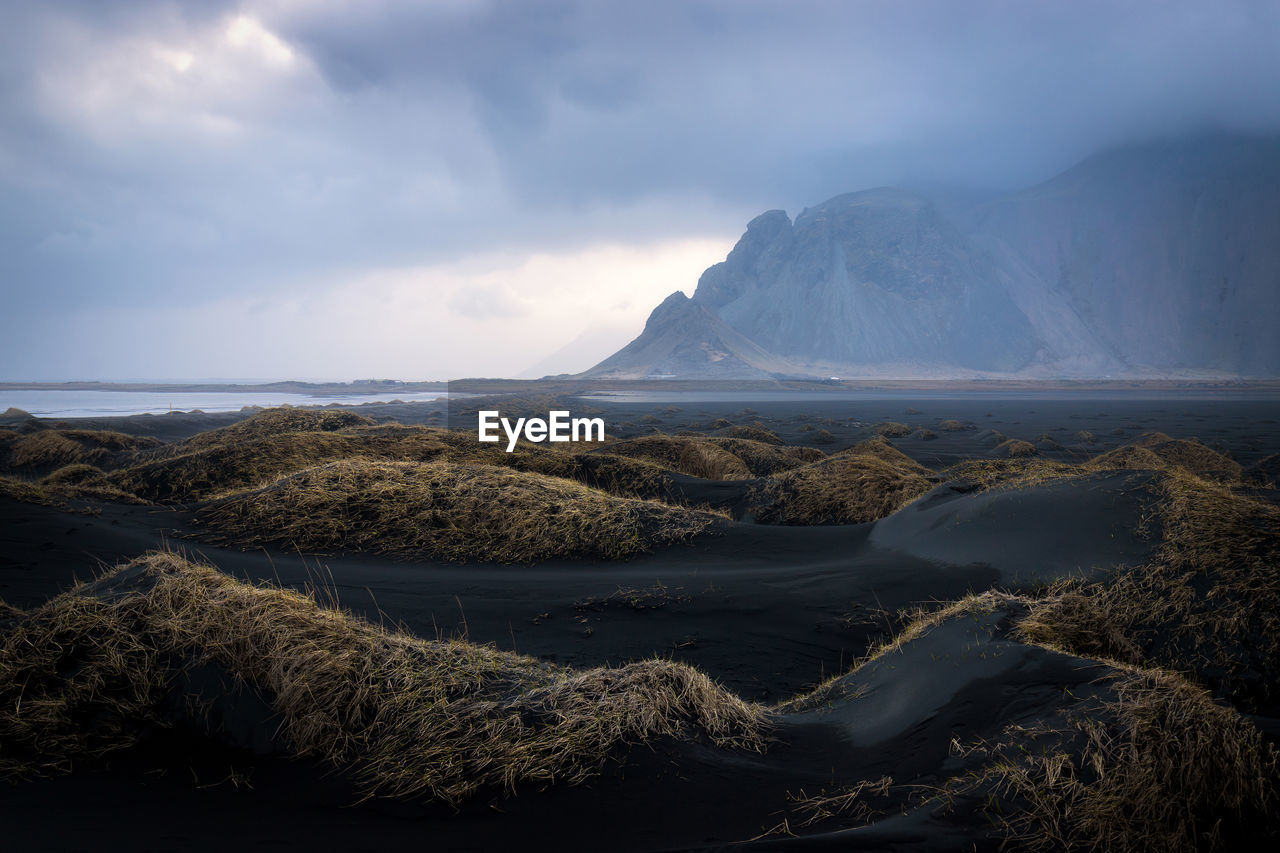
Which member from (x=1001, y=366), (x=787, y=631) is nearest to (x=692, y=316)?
(x=1001, y=366)

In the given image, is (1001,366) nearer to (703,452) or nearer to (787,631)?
(703,452)

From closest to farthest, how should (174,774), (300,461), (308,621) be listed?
(174,774)
(308,621)
(300,461)

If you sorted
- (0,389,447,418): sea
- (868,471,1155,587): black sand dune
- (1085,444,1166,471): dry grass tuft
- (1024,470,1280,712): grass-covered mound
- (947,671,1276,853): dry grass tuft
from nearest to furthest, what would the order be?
(947,671,1276,853): dry grass tuft → (1024,470,1280,712): grass-covered mound → (868,471,1155,587): black sand dune → (1085,444,1166,471): dry grass tuft → (0,389,447,418): sea

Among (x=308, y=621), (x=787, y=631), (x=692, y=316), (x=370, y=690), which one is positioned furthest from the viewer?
(x=692, y=316)

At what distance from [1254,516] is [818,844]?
708 centimetres

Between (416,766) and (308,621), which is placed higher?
(308,621)

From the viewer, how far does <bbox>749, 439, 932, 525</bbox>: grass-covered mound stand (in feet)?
47.9

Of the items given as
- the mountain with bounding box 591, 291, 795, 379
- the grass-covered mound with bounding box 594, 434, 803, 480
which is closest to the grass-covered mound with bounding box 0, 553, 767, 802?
the grass-covered mound with bounding box 594, 434, 803, 480

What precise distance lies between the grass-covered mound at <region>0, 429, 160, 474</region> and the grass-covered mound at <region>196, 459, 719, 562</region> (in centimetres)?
1518

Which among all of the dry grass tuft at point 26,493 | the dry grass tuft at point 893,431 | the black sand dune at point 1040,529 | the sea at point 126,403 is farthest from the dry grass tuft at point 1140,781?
the sea at point 126,403

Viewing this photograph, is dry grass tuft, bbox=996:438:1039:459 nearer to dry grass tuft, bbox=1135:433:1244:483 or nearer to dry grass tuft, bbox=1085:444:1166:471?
dry grass tuft, bbox=1135:433:1244:483

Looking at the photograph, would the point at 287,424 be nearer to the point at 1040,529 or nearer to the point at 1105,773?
the point at 1040,529

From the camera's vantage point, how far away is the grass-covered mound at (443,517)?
11523 millimetres

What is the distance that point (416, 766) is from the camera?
4.02 metres
